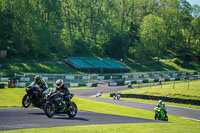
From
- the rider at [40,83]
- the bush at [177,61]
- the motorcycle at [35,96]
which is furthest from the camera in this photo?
the bush at [177,61]

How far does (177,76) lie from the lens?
Result: 82.0m

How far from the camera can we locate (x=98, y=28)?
106 metres

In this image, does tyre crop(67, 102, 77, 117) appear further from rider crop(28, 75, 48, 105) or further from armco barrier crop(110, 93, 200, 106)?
armco barrier crop(110, 93, 200, 106)

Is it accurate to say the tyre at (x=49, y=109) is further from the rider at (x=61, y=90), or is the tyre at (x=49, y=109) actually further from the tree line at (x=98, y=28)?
the tree line at (x=98, y=28)

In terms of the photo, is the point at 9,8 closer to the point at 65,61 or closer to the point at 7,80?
the point at 65,61

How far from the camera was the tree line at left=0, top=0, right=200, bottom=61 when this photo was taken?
72.4 m

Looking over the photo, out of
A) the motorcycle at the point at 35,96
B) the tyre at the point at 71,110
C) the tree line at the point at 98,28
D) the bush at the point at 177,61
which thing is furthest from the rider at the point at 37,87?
the bush at the point at 177,61

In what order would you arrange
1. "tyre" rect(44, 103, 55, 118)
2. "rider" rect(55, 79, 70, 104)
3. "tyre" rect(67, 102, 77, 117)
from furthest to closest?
"tyre" rect(67, 102, 77, 117)
"rider" rect(55, 79, 70, 104)
"tyre" rect(44, 103, 55, 118)

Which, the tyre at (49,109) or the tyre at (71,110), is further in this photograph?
the tyre at (71,110)

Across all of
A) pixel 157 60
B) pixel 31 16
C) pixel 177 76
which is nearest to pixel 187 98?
pixel 177 76

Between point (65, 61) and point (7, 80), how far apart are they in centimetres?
2766

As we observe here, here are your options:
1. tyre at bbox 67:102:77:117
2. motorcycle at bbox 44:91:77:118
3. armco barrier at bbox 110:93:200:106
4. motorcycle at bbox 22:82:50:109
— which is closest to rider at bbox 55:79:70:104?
motorcycle at bbox 44:91:77:118

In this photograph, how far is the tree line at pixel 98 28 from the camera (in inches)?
2849

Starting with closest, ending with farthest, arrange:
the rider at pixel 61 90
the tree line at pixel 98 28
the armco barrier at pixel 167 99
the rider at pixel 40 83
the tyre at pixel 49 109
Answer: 1. the tyre at pixel 49 109
2. the rider at pixel 61 90
3. the rider at pixel 40 83
4. the armco barrier at pixel 167 99
5. the tree line at pixel 98 28
